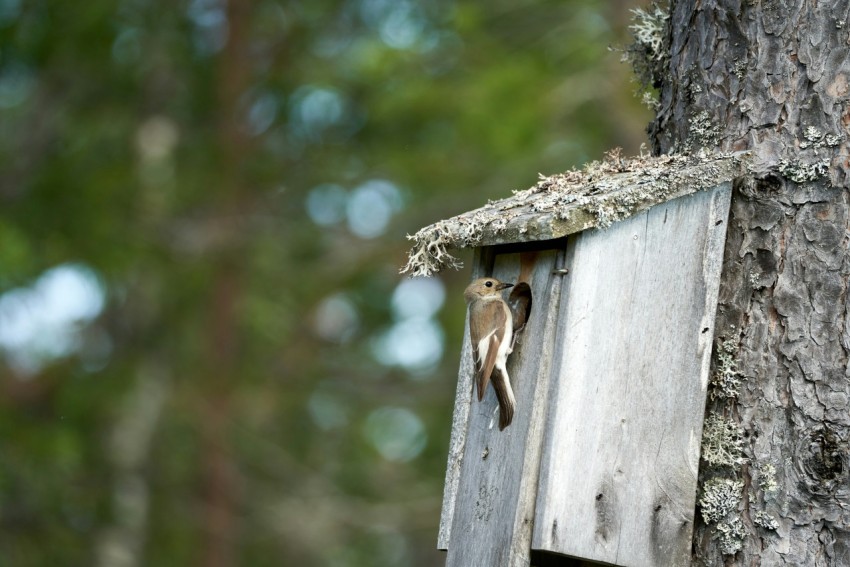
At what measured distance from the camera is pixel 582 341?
3014 mm

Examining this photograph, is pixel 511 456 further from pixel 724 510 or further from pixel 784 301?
pixel 784 301

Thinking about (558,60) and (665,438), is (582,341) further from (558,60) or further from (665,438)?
(558,60)

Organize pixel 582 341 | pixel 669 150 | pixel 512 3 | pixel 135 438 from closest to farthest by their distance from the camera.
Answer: pixel 582 341, pixel 669 150, pixel 512 3, pixel 135 438

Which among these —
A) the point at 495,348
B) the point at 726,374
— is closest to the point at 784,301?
the point at 726,374

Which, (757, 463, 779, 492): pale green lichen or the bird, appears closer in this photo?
(757, 463, 779, 492): pale green lichen

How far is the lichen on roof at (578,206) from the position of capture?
297 centimetres

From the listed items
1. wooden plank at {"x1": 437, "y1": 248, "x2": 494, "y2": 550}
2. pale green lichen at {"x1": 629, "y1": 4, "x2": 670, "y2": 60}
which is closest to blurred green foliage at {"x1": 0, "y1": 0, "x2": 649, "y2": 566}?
pale green lichen at {"x1": 629, "y1": 4, "x2": 670, "y2": 60}

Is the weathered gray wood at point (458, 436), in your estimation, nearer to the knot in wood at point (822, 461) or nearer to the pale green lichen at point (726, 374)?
the pale green lichen at point (726, 374)

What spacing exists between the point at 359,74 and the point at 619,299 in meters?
9.34

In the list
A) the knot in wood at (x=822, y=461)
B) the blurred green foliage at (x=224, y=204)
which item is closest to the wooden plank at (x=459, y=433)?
the knot in wood at (x=822, y=461)

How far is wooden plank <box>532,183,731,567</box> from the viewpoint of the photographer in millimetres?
2973

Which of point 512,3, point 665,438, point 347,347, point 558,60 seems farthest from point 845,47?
point 347,347

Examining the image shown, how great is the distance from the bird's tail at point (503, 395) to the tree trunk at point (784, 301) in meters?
0.59

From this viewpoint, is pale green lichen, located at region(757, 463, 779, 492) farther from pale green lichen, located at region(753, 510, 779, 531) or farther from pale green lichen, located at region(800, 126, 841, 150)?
pale green lichen, located at region(800, 126, 841, 150)
